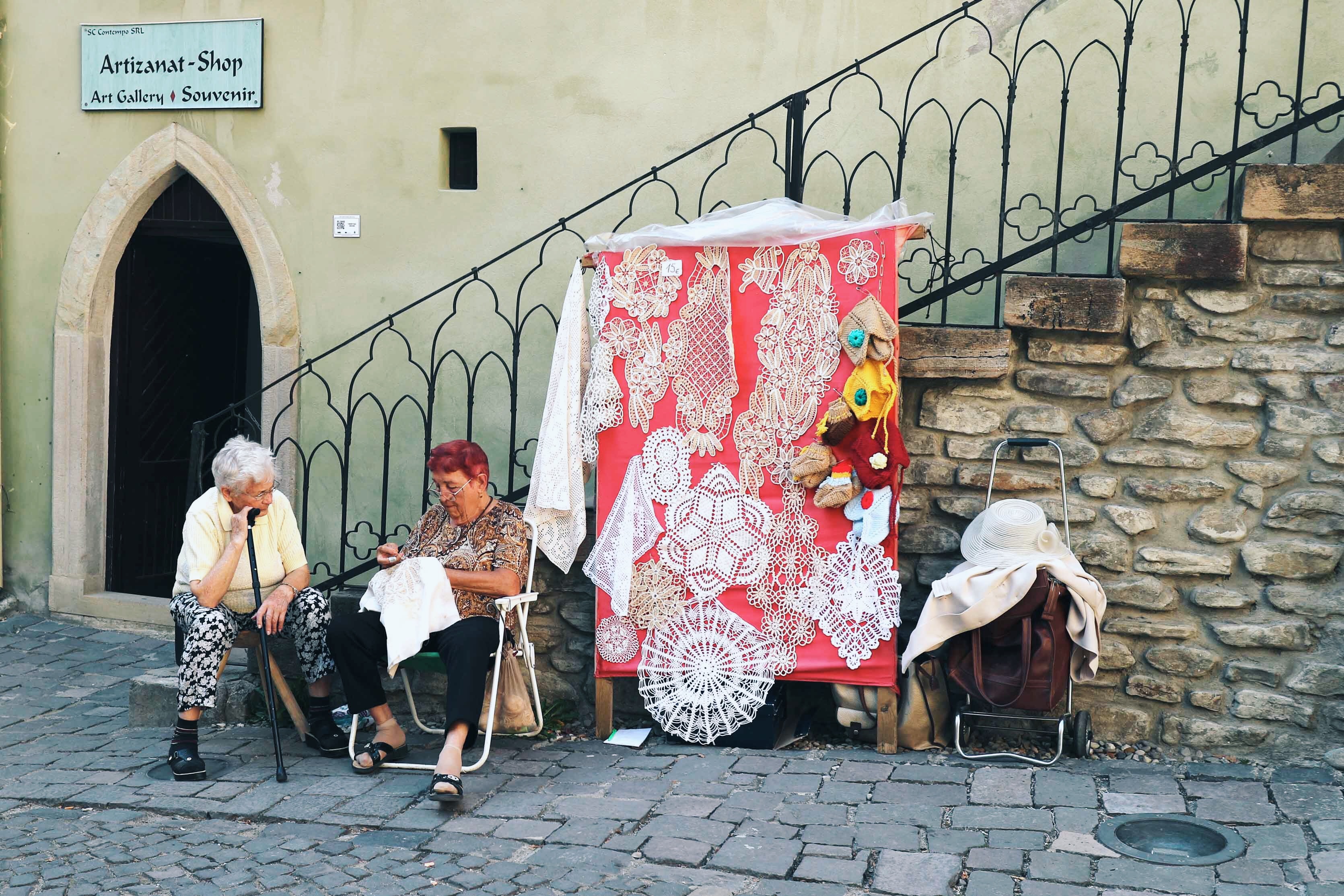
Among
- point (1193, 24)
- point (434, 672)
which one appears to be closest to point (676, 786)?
point (434, 672)

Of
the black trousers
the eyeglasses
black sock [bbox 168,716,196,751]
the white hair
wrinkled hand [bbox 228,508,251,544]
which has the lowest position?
black sock [bbox 168,716,196,751]

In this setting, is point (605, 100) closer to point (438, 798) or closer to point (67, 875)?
point (438, 798)

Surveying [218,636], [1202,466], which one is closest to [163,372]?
[218,636]

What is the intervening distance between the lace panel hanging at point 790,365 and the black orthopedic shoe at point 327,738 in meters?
1.89

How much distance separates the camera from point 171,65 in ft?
23.7

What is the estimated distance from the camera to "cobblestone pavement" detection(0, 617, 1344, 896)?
368 centimetres

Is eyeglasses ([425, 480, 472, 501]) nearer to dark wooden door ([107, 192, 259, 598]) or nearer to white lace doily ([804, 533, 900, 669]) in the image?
white lace doily ([804, 533, 900, 669])

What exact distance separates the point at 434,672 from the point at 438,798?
106cm

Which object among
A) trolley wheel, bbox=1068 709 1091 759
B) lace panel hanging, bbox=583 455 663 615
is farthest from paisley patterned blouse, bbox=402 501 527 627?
A: trolley wheel, bbox=1068 709 1091 759

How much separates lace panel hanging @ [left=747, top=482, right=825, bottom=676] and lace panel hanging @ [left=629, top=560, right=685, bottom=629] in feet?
0.99

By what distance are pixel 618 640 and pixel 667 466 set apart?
2.34 ft

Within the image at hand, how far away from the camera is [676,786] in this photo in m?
4.48

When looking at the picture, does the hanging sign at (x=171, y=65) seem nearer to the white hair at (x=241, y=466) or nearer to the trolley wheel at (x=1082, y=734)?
the white hair at (x=241, y=466)

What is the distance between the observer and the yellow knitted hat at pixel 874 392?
15.4ft
